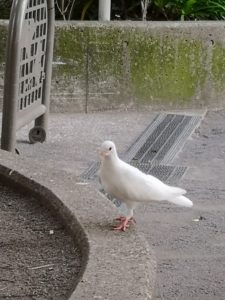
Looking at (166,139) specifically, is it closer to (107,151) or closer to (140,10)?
(140,10)

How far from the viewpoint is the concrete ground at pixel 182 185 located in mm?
4477

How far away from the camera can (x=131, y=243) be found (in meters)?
3.53

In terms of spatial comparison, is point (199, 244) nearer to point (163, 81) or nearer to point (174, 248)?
point (174, 248)

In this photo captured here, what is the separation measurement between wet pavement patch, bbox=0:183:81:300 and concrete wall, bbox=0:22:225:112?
3668 millimetres

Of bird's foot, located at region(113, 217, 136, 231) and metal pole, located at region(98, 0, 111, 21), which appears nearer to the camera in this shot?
bird's foot, located at region(113, 217, 136, 231)

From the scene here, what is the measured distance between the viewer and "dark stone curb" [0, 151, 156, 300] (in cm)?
307

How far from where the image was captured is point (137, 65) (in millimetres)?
8219

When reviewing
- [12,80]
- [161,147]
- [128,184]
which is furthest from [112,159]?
[161,147]

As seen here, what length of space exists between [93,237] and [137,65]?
4.78 m

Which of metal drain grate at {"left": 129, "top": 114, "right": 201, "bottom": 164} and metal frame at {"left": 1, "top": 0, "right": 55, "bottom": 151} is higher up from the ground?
metal frame at {"left": 1, "top": 0, "right": 55, "bottom": 151}

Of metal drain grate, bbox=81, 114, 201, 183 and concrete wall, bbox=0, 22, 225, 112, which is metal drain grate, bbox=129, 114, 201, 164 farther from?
concrete wall, bbox=0, 22, 225, 112

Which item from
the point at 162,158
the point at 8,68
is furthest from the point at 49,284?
the point at 162,158

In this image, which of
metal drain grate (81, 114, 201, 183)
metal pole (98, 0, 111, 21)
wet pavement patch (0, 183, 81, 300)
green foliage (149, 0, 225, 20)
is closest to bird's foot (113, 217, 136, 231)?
wet pavement patch (0, 183, 81, 300)

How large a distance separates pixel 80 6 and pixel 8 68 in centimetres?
387
